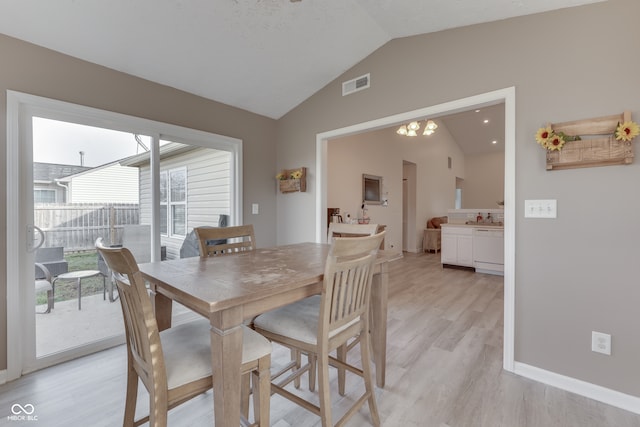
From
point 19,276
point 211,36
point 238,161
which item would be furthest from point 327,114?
point 19,276

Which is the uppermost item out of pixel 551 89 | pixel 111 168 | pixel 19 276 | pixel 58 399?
pixel 551 89

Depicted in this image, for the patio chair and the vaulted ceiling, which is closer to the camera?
the vaulted ceiling

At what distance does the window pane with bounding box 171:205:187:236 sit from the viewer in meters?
2.96

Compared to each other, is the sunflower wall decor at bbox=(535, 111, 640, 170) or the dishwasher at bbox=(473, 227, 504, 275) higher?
the sunflower wall decor at bbox=(535, 111, 640, 170)

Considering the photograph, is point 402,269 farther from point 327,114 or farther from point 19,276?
point 19,276

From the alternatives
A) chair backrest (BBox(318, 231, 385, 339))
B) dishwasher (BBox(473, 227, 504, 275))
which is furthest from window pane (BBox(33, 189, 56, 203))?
dishwasher (BBox(473, 227, 504, 275))

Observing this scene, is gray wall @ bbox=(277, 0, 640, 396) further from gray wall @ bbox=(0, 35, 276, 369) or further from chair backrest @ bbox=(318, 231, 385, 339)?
gray wall @ bbox=(0, 35, 276, 369)

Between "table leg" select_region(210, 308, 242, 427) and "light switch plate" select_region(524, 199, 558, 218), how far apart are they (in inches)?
83.7

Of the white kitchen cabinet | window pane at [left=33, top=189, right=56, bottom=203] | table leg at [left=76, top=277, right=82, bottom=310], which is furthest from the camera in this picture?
the white kitchen cabinet

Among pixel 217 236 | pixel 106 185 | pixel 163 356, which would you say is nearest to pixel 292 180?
pixel 217 236

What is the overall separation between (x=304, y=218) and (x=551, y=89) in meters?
2.66

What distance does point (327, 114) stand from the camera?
10.9 feet

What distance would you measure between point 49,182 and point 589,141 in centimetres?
393

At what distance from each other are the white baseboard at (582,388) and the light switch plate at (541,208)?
1.11 m
